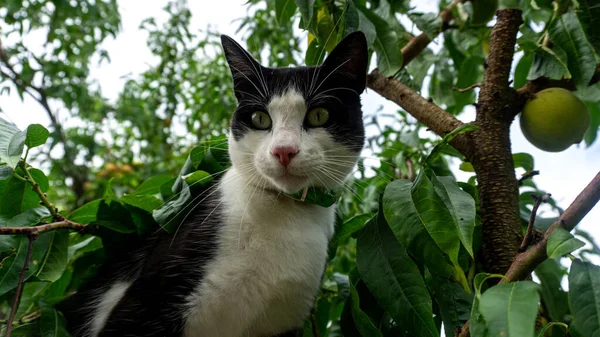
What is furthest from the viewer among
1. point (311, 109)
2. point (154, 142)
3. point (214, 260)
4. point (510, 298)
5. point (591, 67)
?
point (154, 142)

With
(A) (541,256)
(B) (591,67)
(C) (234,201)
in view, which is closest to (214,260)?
(C) (234,201)

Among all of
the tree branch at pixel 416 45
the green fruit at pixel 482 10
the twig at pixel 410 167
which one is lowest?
the twig at pixel 410 167

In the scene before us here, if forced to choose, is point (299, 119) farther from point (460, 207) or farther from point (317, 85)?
point (460, 207)

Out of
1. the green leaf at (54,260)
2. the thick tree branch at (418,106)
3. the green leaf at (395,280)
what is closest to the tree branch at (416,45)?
the thick tree branch at (418,106)

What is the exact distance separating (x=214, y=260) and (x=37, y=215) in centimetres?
37

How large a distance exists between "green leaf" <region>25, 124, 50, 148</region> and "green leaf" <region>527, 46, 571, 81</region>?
1023 millimetres

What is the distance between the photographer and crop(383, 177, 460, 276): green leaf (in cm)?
89

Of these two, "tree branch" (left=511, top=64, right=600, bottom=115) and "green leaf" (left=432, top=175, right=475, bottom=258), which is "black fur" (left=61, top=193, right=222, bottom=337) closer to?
"green leaf" (left=432, top=175, right=475, bottom=258)

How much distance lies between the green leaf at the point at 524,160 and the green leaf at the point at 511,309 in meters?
0.74

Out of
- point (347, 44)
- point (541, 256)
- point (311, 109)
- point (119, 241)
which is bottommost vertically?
point (119, 241)

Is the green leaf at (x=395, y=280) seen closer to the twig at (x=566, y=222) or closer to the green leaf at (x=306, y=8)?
the twig at (x=566, y=222)

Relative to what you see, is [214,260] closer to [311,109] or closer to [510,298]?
[311,109]

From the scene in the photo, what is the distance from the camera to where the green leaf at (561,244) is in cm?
71

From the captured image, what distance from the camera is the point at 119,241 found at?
4.41 feet
